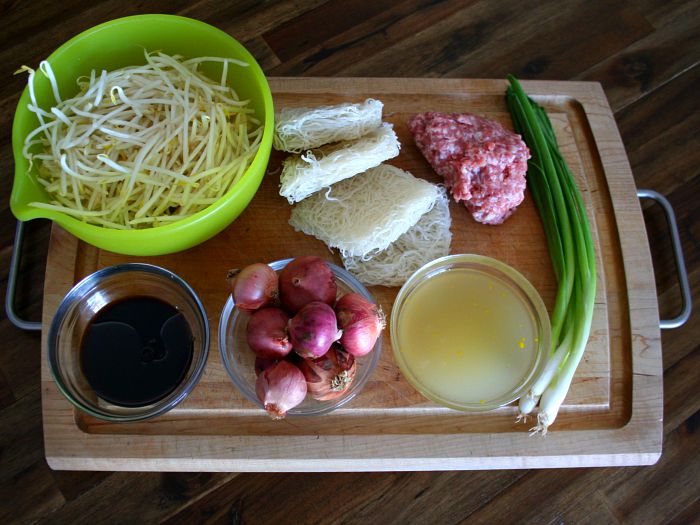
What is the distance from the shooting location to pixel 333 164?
1.50m

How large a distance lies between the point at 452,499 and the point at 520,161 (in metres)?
0.99

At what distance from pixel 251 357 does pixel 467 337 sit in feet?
1.62

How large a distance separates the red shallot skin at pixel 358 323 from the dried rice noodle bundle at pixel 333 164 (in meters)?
0.34

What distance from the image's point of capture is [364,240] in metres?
1.50

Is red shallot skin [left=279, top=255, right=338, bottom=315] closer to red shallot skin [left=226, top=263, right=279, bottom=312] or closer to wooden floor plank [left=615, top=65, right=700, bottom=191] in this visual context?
red shallot skin [left=226, top=263, right=279, bottom=312]

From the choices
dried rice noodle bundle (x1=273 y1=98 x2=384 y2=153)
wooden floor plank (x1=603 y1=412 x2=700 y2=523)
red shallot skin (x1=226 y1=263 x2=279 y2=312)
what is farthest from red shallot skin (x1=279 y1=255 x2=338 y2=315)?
wooden floor plank (x1=603 y1=412 x2=700 y2=523)

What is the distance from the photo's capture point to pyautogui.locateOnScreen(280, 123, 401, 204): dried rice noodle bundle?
1.50 meters

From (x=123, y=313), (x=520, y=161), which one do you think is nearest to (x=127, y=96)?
(x=123, y=313)

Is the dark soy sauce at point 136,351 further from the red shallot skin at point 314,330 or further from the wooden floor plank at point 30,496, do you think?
the wooden floor plank at point 30,496

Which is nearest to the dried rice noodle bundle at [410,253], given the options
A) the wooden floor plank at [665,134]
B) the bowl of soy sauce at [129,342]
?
the bowl of soy sauce at [129,342]

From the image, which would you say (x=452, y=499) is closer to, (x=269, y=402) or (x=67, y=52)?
(x=269, y=402)

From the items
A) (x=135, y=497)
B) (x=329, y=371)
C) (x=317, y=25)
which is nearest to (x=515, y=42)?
(x=317, y=25)

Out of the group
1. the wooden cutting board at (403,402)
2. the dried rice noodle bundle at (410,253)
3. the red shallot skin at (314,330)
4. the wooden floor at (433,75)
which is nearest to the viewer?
the red shallot skin at (314,330)

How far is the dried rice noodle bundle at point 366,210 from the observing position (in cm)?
151
